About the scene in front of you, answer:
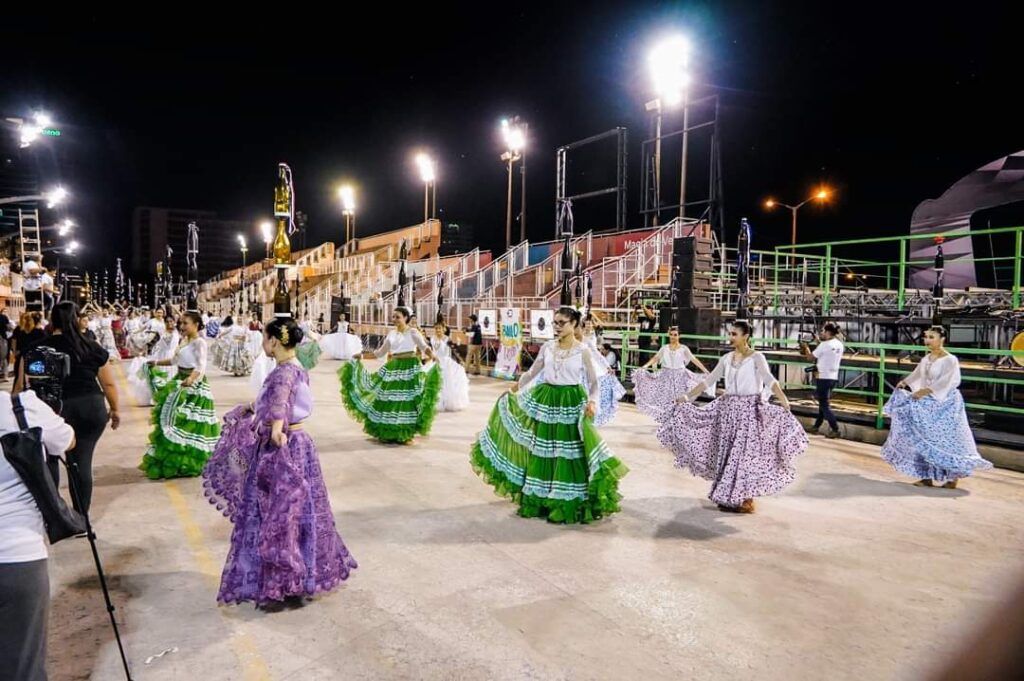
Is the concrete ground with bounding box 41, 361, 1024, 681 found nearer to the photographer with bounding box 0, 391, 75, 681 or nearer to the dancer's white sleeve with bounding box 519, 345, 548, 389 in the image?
the photographer with bounding box 0, 391, 75, 681

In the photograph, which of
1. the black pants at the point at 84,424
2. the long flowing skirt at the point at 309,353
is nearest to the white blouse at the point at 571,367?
the long flowing skirt at the point at 309,353

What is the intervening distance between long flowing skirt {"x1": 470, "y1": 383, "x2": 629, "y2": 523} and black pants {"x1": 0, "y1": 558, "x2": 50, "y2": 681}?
4077 millimetres

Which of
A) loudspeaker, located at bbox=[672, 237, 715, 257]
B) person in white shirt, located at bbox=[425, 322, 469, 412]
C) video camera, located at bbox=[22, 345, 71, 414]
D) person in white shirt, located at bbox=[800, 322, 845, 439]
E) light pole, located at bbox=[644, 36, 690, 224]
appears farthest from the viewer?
light pole, located at bbox=[644, 36, 690, 224]

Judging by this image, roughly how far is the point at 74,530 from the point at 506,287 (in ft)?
79.5

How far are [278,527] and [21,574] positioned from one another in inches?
62.2

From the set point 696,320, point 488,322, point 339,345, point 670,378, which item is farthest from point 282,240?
point 339,345

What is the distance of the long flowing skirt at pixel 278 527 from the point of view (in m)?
4.28

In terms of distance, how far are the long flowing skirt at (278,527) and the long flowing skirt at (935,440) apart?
6.86 m

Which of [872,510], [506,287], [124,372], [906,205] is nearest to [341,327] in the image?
[506,287]

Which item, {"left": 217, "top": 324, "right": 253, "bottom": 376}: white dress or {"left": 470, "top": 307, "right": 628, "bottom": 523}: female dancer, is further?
{"left": 217, "top": 324, "right": 253, "bottom": 376}: white dress

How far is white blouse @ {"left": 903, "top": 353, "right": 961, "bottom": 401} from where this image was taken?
782 centimetres

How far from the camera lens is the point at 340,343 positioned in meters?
25.5

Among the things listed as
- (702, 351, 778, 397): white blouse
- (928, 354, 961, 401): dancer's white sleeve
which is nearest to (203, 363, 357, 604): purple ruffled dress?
(702, 351, 778, 397): white blouse

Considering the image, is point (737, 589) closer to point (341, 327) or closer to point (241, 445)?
point (241, 445)
